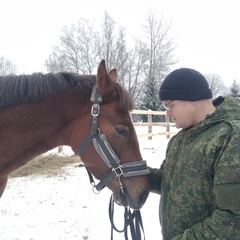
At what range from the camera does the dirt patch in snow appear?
24.0 ft

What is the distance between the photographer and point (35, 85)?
2.33 metres

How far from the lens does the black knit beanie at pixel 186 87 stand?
65.2 inches

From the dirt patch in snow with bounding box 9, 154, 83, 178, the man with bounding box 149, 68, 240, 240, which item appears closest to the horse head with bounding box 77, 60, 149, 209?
the man with bounding box 149, 68, 240, 240

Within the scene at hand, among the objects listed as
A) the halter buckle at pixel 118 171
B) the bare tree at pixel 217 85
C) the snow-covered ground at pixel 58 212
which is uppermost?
the bare tree at pixel 217 85

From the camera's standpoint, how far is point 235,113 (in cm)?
155

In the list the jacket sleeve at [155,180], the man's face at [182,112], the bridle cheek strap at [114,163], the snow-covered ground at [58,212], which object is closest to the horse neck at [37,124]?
the bridle cheek strap at [114,163]

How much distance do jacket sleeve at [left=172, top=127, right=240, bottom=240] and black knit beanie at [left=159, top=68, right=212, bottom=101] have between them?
366 mm

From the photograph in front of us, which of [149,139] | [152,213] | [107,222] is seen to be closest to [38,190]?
[107,222]

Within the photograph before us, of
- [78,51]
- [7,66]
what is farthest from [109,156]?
[7,66]

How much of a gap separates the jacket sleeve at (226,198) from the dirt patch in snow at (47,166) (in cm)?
628

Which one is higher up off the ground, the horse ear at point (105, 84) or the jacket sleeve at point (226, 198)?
the horse ear at point (105, 84)

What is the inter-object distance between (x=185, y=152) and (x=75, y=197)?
14.2ft

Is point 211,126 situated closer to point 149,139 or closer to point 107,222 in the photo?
point 107,222

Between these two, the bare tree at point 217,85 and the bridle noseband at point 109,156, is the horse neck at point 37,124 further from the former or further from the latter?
the bare tree at point 217,85
